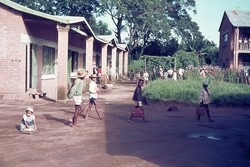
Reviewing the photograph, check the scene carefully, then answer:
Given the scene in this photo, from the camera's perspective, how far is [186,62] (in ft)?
111

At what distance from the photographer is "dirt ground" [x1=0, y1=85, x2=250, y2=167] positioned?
598cm

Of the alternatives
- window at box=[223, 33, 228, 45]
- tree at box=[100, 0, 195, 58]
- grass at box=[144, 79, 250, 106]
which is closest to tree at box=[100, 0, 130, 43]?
tree at box=[100, 0, 195, 58]

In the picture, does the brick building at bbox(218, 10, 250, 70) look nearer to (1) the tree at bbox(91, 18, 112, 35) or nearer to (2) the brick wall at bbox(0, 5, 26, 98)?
(2) the brick wall at bbox(0, 5, 26, 98)

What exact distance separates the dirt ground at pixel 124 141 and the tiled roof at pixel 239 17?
20546 mm

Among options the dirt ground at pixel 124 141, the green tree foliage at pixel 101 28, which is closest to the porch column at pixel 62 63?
the dirt ground at pixel 124 141

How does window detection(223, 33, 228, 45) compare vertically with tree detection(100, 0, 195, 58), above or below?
below

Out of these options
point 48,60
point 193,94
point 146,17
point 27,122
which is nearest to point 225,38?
point 146,17

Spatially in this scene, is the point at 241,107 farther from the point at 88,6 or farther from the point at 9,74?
the point at 88,6

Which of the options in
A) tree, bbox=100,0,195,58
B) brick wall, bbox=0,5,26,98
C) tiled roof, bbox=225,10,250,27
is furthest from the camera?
tree, bbox=100,0,195,58

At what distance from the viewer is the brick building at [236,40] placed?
3044 centimetres

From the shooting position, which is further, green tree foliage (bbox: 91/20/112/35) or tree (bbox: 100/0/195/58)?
green tree foliage (bbox: 91/20/112/35)

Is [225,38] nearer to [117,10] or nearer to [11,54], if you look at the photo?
[117,10]

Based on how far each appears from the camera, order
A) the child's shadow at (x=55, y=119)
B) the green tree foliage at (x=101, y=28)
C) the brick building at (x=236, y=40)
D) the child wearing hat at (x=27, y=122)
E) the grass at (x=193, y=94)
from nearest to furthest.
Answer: the child wearing hat at (x=27, y=122) → the child's shadow at (x=55, y=119) → the grass at (x=193, y=94) → the brick building at (x=236, y=40) → the green tree foliage at (x=101, y=28)

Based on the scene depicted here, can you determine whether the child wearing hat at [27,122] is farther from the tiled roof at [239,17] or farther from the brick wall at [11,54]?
the tiled roof at [239,17]
